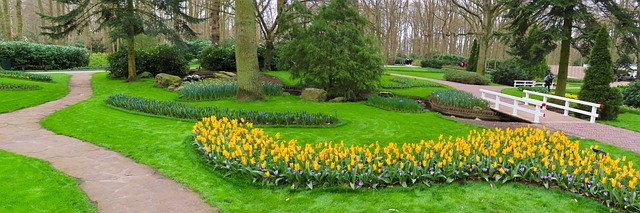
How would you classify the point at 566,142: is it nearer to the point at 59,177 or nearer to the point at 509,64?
the point at 59,177

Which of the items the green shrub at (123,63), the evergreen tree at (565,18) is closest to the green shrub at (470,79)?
the evergreen tree at (565,18)

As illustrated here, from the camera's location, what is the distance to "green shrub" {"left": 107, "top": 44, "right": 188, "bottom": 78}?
19328 millimetres

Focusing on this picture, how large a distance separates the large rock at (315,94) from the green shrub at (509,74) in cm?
1975

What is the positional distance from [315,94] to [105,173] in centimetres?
965

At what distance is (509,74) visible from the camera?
94.1 feet

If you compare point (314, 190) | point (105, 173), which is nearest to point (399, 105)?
point (314, 190)

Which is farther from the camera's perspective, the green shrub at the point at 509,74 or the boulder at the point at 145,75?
the green shrub at the point at 509,74

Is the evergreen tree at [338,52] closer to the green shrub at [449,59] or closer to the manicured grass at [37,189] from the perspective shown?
the manicured grass at [37,189]

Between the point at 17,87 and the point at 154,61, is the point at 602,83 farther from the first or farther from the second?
the point at 17,87

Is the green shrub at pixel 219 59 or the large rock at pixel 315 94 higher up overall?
the green shrub at pixel 219 59

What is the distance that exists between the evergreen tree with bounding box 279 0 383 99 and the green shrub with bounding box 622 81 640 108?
41.3ft

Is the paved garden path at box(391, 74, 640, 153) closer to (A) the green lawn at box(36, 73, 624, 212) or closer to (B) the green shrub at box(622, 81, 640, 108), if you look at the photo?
(A) the green lawn at box(36, 73, 624, 212)

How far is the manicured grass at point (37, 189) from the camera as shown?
397 cm

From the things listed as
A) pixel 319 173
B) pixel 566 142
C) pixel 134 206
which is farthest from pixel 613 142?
pixel 134 206
